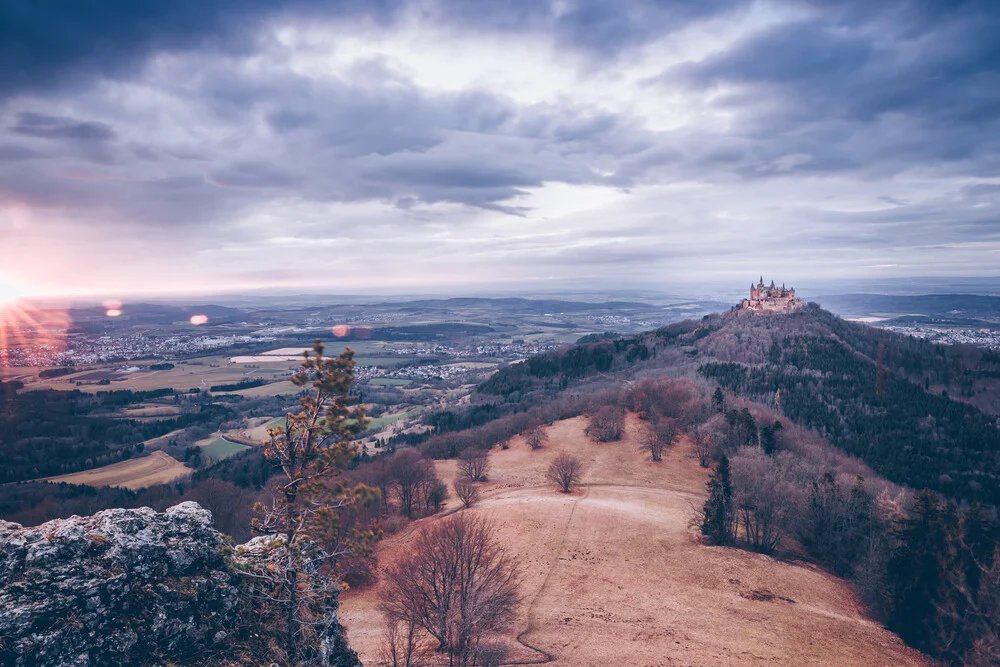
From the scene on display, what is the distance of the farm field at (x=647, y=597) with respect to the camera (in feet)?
84.3

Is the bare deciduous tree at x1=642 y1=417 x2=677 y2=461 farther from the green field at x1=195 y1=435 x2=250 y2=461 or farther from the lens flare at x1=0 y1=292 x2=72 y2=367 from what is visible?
the lens flare at x1=0 y1=292 x2=72 y2=367

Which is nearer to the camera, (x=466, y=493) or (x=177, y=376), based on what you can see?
(x=466, y=493)

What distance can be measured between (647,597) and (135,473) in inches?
3196

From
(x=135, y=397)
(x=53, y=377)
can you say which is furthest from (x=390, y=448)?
(x=53, y=377)

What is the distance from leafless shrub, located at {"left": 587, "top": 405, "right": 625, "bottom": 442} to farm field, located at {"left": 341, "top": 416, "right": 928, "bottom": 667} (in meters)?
17.5

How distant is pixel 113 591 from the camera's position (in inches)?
520

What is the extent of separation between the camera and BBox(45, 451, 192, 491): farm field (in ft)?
219

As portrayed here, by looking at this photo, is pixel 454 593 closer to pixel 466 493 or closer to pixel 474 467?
pixel 466 493

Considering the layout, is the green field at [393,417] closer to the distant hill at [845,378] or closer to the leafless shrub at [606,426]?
the distant hill at [845,378]

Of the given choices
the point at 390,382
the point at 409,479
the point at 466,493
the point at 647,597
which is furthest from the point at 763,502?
the point at 390,382

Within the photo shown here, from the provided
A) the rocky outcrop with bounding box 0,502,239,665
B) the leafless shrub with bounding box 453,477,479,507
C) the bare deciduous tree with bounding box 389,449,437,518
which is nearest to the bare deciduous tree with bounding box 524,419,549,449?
the leafless shrub with bounding box 453,477,479,507

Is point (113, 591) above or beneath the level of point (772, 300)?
beneath

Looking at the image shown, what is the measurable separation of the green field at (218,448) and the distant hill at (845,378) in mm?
64276

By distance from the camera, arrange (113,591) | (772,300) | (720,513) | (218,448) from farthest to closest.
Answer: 1. (772,300)
2. (218,448)
3. (720,513)
4. (113,591)
